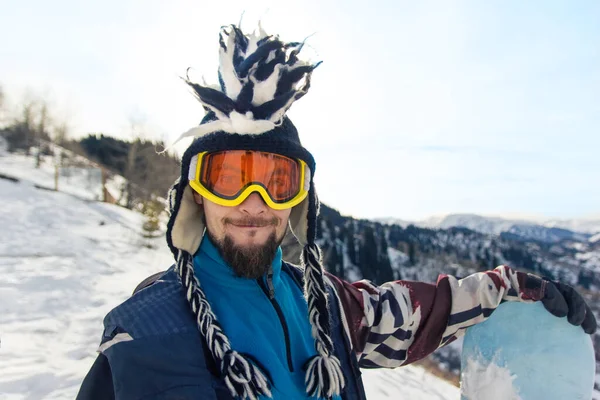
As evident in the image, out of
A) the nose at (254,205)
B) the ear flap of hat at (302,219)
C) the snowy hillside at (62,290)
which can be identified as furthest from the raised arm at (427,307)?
the snowy hillside at (62,290)

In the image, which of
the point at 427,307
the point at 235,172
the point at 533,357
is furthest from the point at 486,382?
the point at 235,172

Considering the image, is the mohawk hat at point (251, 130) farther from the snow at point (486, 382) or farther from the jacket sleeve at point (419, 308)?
the snow at point (486, 382)

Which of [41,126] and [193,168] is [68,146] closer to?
[41,126]

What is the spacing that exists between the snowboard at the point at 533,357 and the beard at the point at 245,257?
1.33m

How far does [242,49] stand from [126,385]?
4.35 feet

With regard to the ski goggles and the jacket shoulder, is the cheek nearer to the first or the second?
the ski goggles

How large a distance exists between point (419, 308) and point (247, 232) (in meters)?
0.98

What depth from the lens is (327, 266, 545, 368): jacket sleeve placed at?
6.17 feet

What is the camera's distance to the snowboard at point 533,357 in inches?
77.7

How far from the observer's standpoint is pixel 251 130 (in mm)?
1521

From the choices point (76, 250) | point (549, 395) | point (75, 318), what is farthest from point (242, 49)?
point (76, 250)

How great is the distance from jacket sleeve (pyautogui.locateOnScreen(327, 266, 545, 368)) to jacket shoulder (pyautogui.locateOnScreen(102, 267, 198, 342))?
2.65ft

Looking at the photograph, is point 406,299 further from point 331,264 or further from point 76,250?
point 331,264

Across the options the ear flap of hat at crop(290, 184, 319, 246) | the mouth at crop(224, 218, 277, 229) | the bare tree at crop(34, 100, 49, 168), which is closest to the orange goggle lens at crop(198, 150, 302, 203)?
the mouth at crop(224, 218, 277, 229)
